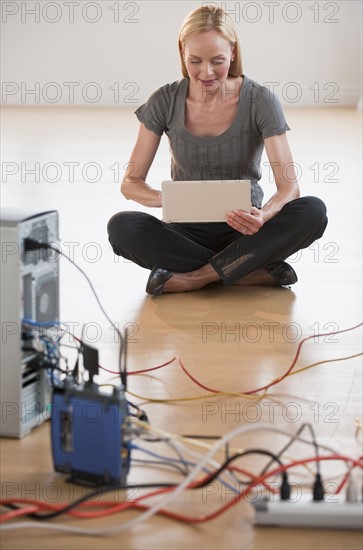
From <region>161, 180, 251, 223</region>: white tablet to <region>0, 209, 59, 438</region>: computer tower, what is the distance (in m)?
0.85

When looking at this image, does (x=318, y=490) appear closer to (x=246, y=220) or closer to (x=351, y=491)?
(x=351, y=491)

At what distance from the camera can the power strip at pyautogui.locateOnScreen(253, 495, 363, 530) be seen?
68.7 inches

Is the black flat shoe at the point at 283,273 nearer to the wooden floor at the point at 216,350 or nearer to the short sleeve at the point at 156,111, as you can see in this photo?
the wooden floor at the point at 216,350

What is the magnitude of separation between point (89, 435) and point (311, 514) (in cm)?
42

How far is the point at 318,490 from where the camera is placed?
5.80 ft

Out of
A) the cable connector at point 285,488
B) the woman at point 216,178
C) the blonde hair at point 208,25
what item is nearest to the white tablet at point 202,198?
the woman at point 216,178

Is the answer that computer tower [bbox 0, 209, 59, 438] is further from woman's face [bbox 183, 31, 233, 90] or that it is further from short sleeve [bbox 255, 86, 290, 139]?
short sleeve [bbox 255, 86, 290, 139]

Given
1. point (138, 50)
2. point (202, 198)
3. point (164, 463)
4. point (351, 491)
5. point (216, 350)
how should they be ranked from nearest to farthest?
point (351, 491) → point (164, 463) → point (216, 350) → point (202, 198) → point (138, 50)

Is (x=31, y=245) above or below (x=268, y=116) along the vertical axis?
below

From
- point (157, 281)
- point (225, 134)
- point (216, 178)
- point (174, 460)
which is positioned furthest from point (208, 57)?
point (174, 460)

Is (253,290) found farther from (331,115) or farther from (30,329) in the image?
(331,115)

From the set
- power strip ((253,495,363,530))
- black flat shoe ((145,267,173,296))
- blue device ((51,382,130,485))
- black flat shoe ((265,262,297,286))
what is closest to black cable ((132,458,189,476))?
blue device ((51,382,130,485))

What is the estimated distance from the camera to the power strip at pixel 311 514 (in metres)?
1.75

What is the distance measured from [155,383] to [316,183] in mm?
2809
